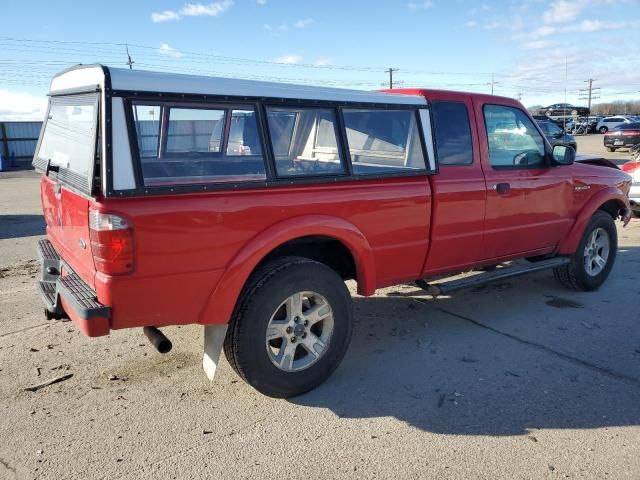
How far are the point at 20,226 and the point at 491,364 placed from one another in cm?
905

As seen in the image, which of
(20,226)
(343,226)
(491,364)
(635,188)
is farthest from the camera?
(20,226)

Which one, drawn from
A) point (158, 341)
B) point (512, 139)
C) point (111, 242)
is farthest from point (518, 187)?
point (111, 242)

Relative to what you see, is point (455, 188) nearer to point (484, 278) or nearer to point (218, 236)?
point (484, 278)

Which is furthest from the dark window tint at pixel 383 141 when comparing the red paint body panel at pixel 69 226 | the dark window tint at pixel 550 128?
the dark window tint at pixel 550 128

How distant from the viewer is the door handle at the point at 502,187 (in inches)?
188

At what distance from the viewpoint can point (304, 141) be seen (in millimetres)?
3971

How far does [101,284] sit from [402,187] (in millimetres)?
2214

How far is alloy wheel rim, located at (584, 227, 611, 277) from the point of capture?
585 cm

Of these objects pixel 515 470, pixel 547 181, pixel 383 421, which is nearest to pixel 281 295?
pixel 383 421

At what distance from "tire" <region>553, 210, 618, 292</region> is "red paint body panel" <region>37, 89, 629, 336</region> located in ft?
0.68

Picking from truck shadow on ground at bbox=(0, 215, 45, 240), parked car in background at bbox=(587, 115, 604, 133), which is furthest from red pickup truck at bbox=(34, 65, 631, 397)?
parked car in background at bbox=(587, 115, 604, 133)

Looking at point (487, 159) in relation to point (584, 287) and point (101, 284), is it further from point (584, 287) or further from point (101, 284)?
point (101, 284)

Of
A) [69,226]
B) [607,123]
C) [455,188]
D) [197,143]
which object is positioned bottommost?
[69,226]

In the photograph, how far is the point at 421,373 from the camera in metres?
3.99
